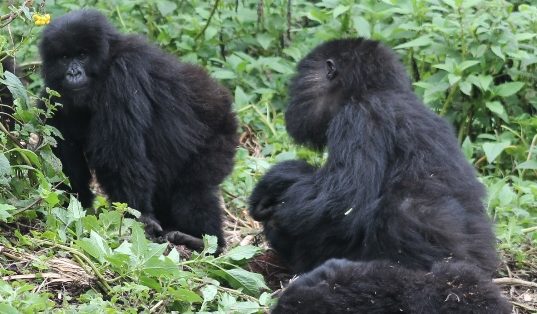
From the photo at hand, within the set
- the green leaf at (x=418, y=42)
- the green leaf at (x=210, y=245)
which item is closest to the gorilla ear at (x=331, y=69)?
the green leaf at (x=210, y=245)

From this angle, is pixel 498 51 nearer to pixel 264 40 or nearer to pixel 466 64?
pixel 466 64

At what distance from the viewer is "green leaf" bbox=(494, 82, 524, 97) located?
27.0 feet

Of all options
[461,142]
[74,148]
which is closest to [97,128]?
[74,148]

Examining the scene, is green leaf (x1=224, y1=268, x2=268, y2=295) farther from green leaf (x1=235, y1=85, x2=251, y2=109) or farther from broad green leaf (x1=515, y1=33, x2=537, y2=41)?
broad green leaf (x1=515, y1=33, x2=537, y2=41)

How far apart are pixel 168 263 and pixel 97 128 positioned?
1.78 metres

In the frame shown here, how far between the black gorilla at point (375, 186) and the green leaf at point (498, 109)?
238cm

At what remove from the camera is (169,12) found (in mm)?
9344

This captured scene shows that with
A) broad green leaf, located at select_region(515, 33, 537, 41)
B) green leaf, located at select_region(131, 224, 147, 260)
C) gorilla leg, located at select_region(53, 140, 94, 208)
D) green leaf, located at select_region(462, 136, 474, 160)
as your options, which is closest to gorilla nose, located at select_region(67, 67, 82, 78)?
gorilla leg, located at select_region(53, 140, 94, 208)

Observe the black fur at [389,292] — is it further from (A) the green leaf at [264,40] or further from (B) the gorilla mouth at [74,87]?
(A) the green leaf at [264,40]

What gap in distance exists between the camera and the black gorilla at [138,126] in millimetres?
6359

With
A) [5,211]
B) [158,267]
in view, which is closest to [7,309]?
[158,267]

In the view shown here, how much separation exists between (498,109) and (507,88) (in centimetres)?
27

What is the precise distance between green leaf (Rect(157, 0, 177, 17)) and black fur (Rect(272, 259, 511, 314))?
16.1ft

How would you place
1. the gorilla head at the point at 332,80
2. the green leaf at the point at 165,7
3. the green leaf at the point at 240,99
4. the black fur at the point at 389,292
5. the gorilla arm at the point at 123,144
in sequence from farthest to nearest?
1. the green leaf at the point at 165,7
2. the green leaf at the point at 240,99
3. the gorilla arm at the point at 123,144
4. the gorilla head at the point at 332,80
5. the black fur at the point at 389,292
